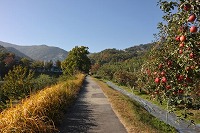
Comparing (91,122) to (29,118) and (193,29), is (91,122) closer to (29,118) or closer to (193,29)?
(29,118)

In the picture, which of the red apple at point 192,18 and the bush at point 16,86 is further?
the bush at point 16,86

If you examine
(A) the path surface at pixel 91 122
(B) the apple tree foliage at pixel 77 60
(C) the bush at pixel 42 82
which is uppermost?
(B) the apple tree foliage at pixel 77 60

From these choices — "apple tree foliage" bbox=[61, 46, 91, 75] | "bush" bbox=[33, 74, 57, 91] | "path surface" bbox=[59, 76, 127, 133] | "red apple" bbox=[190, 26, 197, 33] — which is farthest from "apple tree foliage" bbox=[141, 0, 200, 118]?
"apple tree foliage" bbox=[61, 46, 91, 75]

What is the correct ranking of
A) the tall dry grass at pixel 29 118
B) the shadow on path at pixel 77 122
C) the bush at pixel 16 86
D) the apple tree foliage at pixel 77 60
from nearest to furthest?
the tall dry grass at pixel 29 118 → the shadow on path at pixel 77 122 → the bush at pixel 16 86 → the apple tree foliage at pixel 77 60

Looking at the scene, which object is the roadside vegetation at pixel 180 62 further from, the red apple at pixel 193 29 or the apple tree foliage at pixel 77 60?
the apple tree foliage at pixel 77 60

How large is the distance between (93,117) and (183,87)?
767 cm

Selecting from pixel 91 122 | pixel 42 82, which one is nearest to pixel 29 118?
pixel 91 122

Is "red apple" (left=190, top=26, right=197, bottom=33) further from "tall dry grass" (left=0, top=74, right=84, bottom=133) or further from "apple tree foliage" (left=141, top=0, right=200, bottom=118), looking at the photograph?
"tall dry grass" (left=0, top=74, right=84, bottom=133)

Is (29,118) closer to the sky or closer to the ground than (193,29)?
closer to the ground

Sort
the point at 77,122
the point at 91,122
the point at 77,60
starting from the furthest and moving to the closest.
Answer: the point at 77,60 < the point at 91,122 < the point at 77,122

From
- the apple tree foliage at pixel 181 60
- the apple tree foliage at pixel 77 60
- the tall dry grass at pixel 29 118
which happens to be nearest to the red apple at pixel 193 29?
the apple tree foliage at pixel 181 60

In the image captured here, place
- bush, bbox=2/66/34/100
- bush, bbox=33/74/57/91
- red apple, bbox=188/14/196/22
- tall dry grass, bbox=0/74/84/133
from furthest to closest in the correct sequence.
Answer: bush, bbox=33/74/57/91 < bush, bbox=2/66/34/100 < tall dry grass, bbox=0/74/84/133 < red apple, bbox=188/14/196/22

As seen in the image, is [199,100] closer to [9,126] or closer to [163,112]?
[9,126]

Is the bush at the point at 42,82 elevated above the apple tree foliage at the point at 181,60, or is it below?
A: below
